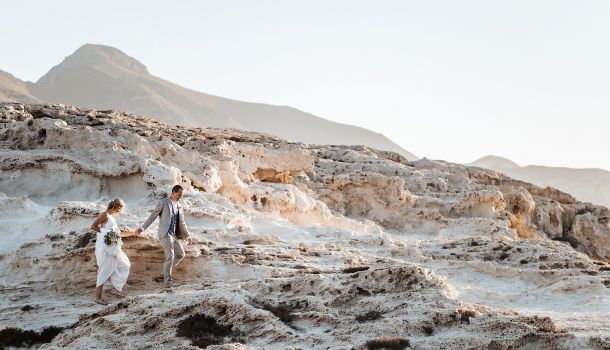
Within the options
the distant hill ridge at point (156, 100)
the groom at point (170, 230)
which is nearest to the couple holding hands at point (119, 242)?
the groom at point (170, 230)

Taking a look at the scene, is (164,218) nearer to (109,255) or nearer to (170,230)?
(170,230)

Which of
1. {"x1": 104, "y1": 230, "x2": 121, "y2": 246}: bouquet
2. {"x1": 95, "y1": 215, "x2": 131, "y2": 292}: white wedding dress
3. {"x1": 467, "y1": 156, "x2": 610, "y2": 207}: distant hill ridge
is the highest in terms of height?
{"x1": 467, "y1": 156, "x2": 610, "y2": 207}: distant hill ridge

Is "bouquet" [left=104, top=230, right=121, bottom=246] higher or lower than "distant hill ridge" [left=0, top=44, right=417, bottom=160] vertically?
lower

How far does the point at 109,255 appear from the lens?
10.2m

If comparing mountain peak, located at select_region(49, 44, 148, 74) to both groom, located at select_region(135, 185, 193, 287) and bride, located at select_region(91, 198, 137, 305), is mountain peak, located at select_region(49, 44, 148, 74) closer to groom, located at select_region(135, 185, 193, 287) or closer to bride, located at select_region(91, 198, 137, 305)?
groom, located at select_region(135, 185, 193, 287)

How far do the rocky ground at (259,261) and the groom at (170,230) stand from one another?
1.42 ft

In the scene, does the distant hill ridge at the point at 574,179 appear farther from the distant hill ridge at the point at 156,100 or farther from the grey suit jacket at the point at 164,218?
the grey suit jacket at the point at 164,218

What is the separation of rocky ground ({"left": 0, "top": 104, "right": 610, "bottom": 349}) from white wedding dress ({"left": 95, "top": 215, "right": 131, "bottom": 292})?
1.17ft

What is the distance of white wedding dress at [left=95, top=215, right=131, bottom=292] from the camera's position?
33.2 ft

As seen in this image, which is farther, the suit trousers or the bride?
the suit trousers

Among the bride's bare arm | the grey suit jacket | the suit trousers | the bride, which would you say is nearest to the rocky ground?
the bride

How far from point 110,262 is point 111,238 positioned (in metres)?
0.36

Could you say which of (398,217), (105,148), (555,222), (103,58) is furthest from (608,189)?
(105,148)

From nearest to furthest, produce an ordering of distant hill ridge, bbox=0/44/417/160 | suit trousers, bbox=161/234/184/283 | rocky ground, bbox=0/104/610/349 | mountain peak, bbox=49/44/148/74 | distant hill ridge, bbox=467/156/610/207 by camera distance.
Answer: rocky ground, bbox=0/104/610/349 → suit trousers, bbox=161/234/184/283 → distant hill ridge, bbox=0/44/417/160 → mountain peak, bbox=49/44/148/74 → distant hill ridge, bbox=467/156/610/207
